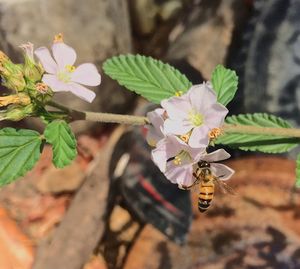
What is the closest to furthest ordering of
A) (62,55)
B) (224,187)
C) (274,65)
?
(62,55) → (224,187) → (274,65)

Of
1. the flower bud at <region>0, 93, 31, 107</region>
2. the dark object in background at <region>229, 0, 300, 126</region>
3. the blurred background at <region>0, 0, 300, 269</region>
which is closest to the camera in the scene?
the flower bud at <region>0, 93, 31, 107</region>

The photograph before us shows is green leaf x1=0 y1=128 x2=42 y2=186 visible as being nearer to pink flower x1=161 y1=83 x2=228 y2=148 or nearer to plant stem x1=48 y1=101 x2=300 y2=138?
plant stem x1=48 y1=101 x2=300 y2=138

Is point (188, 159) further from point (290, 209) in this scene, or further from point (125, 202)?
point (125, 202)

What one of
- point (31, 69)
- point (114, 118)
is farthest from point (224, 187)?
point (31, 69)

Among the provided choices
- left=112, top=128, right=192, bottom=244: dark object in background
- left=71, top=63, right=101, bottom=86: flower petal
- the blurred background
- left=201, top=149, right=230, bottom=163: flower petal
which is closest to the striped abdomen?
left=201, top=149, right=230, bottom=163: flower petal

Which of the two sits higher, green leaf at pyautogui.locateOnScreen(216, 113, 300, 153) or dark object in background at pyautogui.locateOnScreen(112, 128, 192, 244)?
dark object in background at pyautogui.locateOnScreen(112, 128, 192, 244)

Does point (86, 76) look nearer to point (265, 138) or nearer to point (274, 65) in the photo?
point (265, 138)

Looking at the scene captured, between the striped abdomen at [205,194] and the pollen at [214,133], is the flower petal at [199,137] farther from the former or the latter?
the striped abdomen at [205,194]
